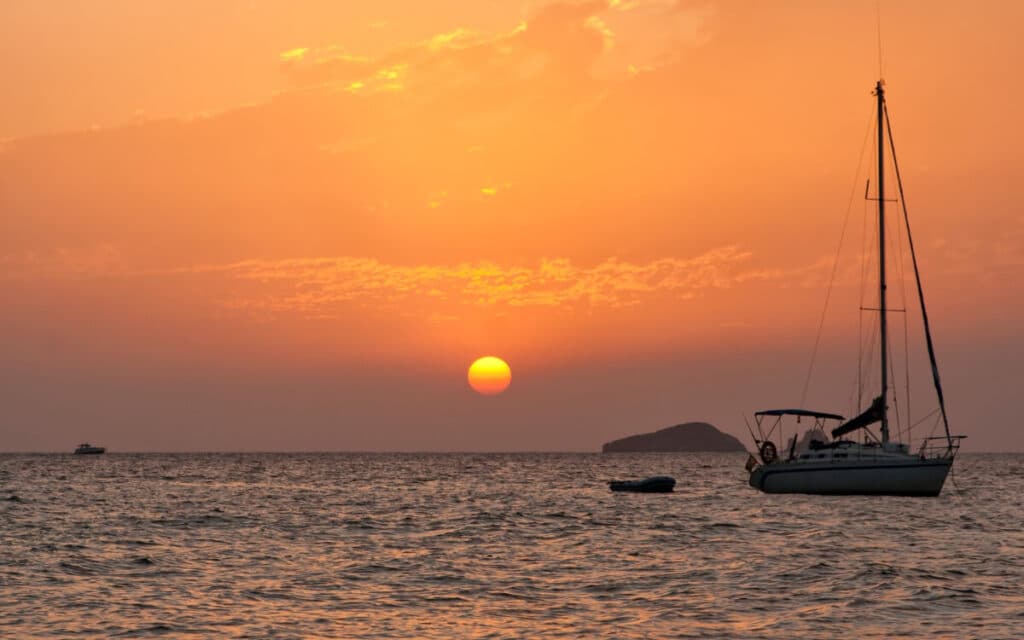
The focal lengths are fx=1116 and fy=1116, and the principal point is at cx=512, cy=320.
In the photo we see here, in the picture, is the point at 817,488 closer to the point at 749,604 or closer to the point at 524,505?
the point at 524,505

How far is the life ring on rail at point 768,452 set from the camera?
273ft

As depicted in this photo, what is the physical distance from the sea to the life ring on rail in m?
9.77

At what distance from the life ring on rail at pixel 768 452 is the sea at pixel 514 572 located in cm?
977

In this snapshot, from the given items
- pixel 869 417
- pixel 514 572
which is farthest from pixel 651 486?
pixel 514 572

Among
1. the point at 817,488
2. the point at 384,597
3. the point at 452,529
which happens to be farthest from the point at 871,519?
the point at 384,597

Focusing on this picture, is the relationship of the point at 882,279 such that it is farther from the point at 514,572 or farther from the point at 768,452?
the point at 514,572

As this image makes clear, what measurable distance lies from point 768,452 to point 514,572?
49922 mm

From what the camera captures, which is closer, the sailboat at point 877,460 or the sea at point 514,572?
the sea at point 514,572

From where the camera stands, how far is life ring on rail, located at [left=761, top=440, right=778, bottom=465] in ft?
273

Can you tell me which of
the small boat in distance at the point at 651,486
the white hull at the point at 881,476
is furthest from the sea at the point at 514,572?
the small boat in distance at the point at 651,486

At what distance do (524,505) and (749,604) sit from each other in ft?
162

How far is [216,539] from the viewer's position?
5094 centimetres

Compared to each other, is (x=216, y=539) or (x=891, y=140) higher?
(x=891, y=140)

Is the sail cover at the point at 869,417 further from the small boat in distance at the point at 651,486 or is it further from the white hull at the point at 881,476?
the small boat in distance at the point at 651,486
